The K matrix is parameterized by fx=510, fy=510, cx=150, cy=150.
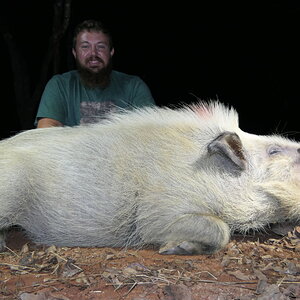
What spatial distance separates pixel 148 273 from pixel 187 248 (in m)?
0.48

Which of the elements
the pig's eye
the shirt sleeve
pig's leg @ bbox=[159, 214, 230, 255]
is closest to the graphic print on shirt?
the shirt sleeve

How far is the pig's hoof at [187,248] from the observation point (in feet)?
11.1

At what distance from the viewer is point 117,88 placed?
5.71 m

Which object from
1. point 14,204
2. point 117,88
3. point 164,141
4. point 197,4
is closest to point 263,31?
point 197,4

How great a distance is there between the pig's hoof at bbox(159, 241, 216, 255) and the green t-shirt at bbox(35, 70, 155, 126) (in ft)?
7.01

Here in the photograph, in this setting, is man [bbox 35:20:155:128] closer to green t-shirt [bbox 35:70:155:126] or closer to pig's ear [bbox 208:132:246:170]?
→ green t-shirt [bbox 35:70:155:126]

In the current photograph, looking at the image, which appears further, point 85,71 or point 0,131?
point 0,131

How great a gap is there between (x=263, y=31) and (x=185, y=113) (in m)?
5.67

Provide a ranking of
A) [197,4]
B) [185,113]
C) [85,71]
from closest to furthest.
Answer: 1. [185,113]
2. [85,71]
3. [197,4]

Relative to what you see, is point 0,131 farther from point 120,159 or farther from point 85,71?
point 120,159

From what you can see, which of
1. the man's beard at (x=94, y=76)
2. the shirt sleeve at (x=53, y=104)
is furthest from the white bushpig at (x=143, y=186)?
the man's beard at (x=94, y=76)

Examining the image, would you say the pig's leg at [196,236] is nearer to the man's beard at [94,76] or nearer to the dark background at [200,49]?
the man's beard at [94,76]

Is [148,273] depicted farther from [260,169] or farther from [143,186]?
[260,169]

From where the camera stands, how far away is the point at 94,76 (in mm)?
5512
